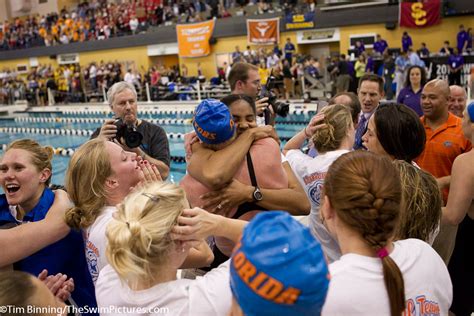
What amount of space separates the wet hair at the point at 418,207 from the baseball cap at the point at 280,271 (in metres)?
0.84

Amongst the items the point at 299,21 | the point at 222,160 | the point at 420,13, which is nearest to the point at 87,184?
the point at 222,160

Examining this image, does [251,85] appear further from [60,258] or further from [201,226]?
[201,226]

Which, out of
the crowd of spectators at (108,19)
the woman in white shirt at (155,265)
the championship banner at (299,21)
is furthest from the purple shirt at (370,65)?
the woman in white shirt at (155,265)

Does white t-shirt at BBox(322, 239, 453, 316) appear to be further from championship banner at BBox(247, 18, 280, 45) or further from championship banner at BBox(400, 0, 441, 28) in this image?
championship banner at BBox(247, 18, 280, 45)

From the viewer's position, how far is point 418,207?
170cm

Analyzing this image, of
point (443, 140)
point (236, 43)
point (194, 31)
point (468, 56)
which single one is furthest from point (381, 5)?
point (443, 140)

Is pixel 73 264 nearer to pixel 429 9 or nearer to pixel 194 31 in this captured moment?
pixel 429 9

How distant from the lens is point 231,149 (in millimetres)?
1931

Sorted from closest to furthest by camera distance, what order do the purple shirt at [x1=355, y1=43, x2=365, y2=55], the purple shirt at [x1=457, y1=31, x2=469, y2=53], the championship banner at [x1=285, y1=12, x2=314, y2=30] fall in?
the purple shirt at [x1=457, y1=31, x2=469, y2=53] < the purple shirt at [x1=355, y1=43, x2=365, y2=55] < the championship banner at [x1=285, y1=12, x2=314, y2=30]

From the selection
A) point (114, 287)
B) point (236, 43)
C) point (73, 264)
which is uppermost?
point (236, 43)

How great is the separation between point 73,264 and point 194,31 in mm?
19410

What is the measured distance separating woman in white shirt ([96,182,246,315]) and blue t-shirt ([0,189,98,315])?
25.1 inches

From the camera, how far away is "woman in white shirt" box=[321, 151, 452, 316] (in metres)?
1.26

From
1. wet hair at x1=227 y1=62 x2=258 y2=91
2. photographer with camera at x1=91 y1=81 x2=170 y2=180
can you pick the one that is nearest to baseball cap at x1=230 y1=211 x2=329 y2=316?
photographer with camera at x1=91 y1=81 x2=170 y2=180
